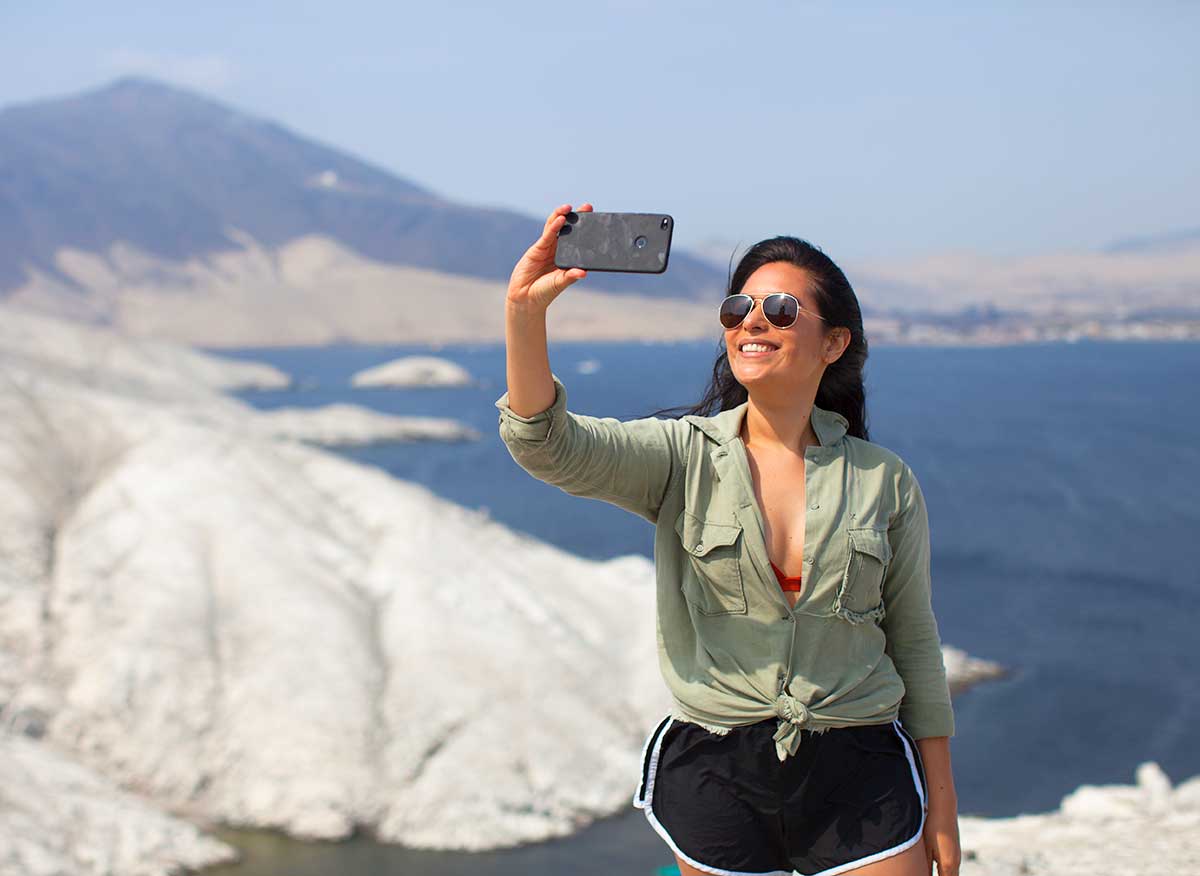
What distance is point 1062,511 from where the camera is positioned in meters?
46.8

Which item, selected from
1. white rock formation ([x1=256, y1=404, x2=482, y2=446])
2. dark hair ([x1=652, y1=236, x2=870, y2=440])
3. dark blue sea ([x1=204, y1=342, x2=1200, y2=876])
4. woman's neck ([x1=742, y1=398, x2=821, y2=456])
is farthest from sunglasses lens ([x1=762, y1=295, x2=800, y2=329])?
white rock formation ([x1=256, y1=404, x2=482, y2=446])

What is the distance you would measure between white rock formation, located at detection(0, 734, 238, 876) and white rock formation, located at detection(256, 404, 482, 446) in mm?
49439

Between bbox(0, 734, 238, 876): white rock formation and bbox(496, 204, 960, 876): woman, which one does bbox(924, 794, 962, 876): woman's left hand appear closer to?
bbox(496, 204, 960, 876): woman

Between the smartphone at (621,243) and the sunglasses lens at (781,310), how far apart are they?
1.27 ft

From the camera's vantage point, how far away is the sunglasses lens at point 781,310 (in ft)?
9.23

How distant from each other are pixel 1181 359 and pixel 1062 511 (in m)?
103

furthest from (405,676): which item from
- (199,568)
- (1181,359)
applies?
(1181,359)

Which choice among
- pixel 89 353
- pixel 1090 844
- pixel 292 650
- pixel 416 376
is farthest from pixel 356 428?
pixel 1090 844

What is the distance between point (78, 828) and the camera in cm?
1262

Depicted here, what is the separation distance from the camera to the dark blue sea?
1984 cm

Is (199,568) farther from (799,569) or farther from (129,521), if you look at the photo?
(799,569)

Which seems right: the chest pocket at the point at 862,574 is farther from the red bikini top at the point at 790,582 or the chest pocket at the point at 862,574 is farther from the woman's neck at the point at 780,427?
the woman's neck at the point at 780,427

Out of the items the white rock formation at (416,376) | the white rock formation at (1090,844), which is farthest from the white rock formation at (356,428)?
the white rock formation at (1090,844)

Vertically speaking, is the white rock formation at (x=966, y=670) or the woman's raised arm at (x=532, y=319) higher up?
the woman's raised arm at (x=532, y=319)
